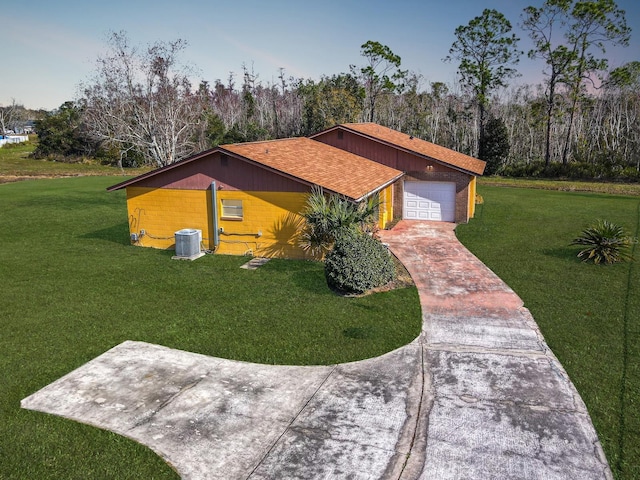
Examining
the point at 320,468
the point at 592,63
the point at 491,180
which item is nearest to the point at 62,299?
the point at 320,468

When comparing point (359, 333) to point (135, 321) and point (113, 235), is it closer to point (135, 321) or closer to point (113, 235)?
point (135, 321)

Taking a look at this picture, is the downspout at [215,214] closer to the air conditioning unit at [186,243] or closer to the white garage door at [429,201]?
A: the air conditioning unit at [186,243]

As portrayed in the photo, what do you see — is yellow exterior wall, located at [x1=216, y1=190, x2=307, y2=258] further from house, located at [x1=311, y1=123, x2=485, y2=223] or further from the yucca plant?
the yucca plant

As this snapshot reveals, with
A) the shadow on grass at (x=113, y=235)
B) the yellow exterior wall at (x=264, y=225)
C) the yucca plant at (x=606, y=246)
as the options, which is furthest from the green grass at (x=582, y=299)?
the shadow on grass at (x=113, y=235)

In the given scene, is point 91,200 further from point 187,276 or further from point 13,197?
point 187,276

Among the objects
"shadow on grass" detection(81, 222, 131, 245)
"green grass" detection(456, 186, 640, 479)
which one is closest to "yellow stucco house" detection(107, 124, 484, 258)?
"shadow on grass" detection(81, 222, 131, 245)

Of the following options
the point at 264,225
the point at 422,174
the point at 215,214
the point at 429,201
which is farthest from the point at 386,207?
the point at 215,214
